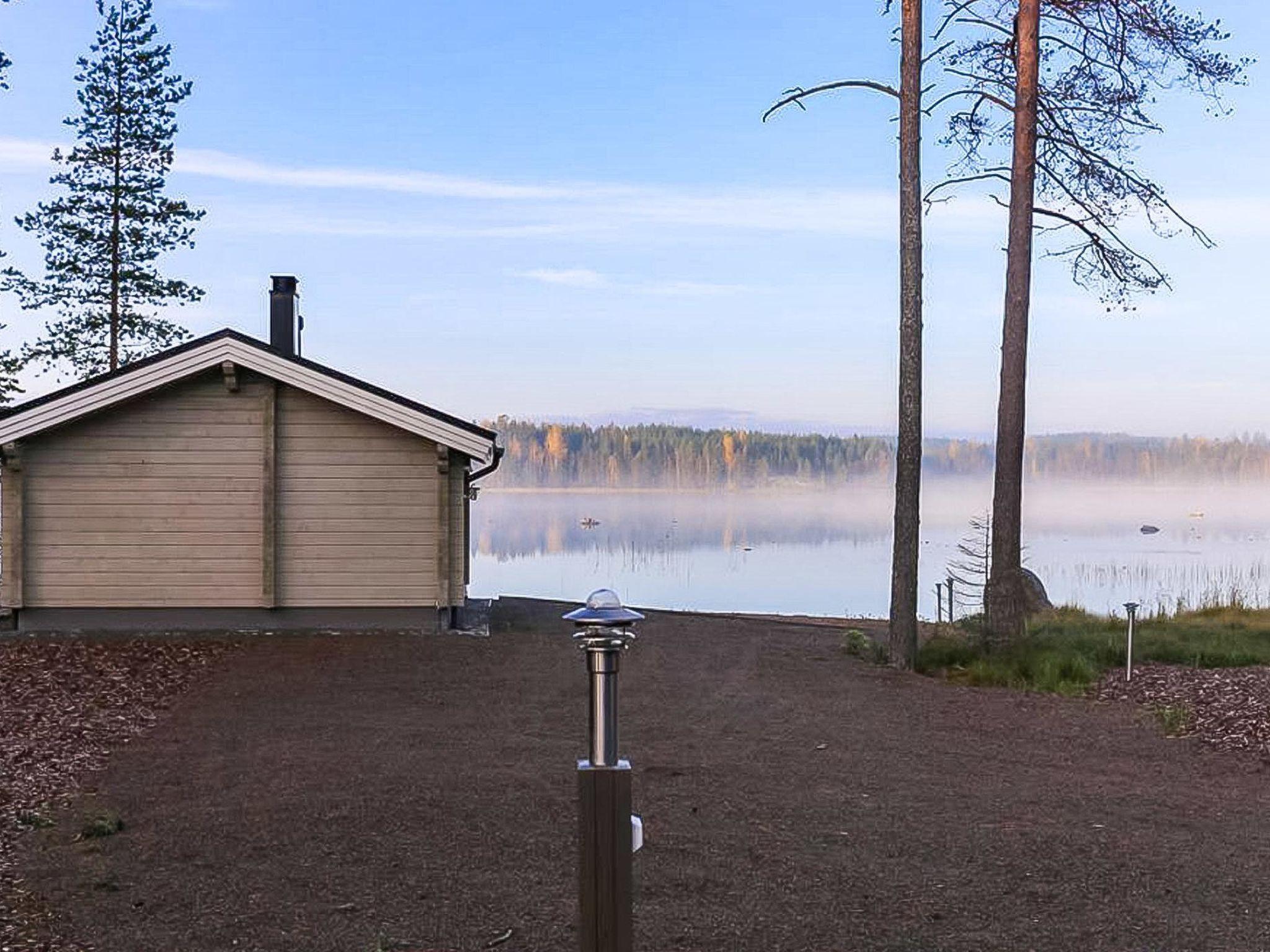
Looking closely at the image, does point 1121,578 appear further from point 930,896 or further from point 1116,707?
A: point 930,896

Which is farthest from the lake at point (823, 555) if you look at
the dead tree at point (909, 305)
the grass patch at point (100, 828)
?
the grass patch at point (100, 828)

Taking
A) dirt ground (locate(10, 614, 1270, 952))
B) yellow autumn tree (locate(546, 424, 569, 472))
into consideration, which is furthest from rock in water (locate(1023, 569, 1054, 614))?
yellow autumn tree (locate(546, 424, 569, 472))

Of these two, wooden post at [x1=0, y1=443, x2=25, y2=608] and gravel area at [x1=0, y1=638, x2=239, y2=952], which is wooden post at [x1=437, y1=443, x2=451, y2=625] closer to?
gravel area at [x1=0, y1=638, x2=239, y2=952]

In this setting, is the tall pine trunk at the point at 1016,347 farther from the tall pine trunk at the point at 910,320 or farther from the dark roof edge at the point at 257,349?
the dark roof edge at the point at 257,349

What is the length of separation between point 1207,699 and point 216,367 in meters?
10.4

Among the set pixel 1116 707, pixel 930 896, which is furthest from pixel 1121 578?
pixel 930 896

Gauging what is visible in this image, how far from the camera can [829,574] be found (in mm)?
33562

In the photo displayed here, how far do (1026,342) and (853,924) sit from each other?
1021cm

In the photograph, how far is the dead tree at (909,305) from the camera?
44.7 ft

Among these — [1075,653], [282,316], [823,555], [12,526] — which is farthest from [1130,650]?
[823,555]

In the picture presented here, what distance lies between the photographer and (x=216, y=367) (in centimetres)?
1452

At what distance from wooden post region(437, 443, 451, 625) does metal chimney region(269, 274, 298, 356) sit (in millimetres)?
3334

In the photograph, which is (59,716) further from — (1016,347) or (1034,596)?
(1034,596)

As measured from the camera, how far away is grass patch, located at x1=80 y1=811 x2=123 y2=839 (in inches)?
256
